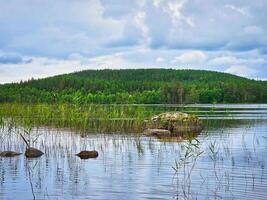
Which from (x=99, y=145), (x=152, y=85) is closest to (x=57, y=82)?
(x=152, y=85)

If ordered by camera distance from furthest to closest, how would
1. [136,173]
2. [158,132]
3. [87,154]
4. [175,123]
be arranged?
[175,123]
[158,132]
[87,154]
[136,173]

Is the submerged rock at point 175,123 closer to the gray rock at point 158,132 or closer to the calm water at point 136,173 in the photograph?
the gray rock at point 158,132

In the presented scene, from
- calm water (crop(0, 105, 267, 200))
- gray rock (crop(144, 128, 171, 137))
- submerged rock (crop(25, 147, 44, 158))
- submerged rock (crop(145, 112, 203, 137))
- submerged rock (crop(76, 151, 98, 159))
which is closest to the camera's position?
calm water (crop(0, 105, 267, 200))

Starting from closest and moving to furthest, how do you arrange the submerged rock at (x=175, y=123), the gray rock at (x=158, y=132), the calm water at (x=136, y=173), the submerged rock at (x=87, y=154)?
the calm water at (x=136, y=173) < the submerged rock at (x=87, y=154) < the gray rock at (x=158, y=132) < the submerged rock at (x=175, y=123)

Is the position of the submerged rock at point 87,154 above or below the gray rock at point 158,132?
below

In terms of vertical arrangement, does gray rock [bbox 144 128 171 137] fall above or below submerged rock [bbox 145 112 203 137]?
below

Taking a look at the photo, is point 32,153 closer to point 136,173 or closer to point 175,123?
point 136,173

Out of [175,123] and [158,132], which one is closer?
[158,132]

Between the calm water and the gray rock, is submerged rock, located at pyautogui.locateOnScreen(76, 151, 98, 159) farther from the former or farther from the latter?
the gray rock

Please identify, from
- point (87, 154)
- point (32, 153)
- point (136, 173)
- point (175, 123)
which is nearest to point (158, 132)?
point (175, 123)

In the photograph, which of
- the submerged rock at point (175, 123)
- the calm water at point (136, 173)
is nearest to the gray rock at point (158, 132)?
the submerged rock at point (175, 123)

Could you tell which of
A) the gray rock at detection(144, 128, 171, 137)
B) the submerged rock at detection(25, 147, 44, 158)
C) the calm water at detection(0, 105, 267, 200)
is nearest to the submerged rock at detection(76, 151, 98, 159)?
the calm water at detection(0, 105, 267, 200)

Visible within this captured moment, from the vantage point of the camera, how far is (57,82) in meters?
179

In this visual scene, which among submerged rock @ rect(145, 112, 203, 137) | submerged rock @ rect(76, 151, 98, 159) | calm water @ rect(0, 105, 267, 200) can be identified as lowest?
calm water @ rect(0, 105, 267, 200)
